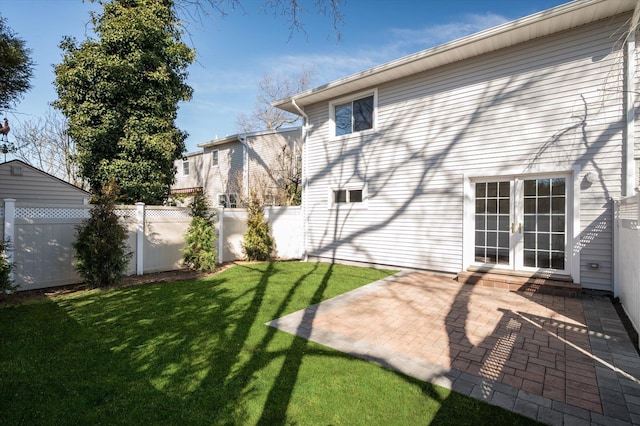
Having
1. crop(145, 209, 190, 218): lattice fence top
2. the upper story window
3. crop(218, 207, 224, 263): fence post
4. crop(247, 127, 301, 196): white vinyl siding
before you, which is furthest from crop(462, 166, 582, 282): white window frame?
crop(247, 127, 301, 196): white vinyl siding

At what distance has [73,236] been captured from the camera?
21.0 ft

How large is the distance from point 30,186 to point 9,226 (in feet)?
16.4

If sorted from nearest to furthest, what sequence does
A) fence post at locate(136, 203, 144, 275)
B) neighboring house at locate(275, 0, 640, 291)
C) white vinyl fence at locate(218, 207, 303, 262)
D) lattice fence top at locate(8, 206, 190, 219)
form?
neighboring house at locate(275, 0, 640, 291) → lattice fence top at locate(8, 206, 190, 219) → fence post at locate(136, 203, 144, 275) → white vinyl fence at locate(218, 207, 303, 262)

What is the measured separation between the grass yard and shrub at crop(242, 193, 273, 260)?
465 cm

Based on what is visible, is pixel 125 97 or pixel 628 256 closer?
pixel 628 256

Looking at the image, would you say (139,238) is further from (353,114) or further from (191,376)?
(353,114)

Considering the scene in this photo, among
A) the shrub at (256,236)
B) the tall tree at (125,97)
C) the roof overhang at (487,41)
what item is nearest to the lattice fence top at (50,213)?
the tall tree at (125,97)

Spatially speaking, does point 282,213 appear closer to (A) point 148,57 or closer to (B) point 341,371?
(A) point 148,57

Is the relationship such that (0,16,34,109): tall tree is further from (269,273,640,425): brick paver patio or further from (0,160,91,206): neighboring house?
(269,273,640,425): brick paver patio

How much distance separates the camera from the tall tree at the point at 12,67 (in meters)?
7.11

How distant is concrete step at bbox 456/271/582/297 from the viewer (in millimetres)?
5617

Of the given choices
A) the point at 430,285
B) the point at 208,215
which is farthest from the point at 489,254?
the point at 208,215

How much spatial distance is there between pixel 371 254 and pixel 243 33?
6130mm

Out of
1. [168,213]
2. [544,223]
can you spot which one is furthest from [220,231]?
[544,223]
